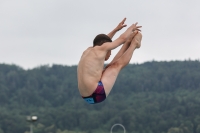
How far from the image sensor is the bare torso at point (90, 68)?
1991 centimetres

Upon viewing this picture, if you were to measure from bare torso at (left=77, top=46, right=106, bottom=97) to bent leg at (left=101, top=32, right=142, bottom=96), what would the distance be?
0.67 ft

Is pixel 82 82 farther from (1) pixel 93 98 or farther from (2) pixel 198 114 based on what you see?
(2) pixel 198 114

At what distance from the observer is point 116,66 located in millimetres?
20375

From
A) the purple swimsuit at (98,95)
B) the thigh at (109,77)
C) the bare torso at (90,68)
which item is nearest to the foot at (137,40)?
the thigh at (109,77)

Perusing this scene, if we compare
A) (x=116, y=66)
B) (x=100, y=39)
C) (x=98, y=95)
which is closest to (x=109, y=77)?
(x=116, y=66)

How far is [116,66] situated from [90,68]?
76cm

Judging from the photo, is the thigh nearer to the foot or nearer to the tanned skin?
the tanned skin

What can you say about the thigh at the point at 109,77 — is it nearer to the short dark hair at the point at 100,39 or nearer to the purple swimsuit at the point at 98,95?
the purple swimsuit at the point at 98,95

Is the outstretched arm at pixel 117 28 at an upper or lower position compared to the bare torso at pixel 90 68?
upper

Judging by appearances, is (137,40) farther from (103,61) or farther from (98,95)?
(98,95)

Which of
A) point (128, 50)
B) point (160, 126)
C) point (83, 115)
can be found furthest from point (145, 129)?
point (128, 50)

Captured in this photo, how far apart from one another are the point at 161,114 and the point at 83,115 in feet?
57.4

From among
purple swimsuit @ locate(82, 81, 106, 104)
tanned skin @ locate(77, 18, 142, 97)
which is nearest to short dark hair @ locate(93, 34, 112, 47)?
tanned skin @ locate(77, 18, 142, 97)

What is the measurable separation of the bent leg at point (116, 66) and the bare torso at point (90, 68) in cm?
20
